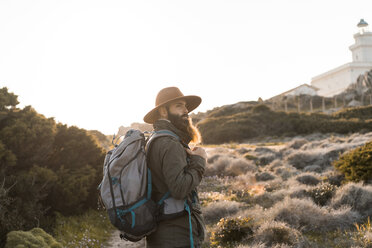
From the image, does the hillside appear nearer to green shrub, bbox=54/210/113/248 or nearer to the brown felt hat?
green shrub, bbox=54/210/113/248

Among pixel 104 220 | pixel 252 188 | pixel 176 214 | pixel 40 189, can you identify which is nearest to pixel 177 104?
pixel 176 214

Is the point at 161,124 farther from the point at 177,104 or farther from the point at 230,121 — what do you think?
the point at 230,121

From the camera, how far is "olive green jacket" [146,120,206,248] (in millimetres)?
2479

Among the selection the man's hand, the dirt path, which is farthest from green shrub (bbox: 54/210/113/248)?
the man's hand

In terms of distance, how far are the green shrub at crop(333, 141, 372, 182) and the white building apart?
69.1m

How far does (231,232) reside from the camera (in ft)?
20.6

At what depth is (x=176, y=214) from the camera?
8.54 ft

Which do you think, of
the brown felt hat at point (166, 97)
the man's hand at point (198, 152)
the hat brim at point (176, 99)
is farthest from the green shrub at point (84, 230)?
the man's hand at point (198, 152)

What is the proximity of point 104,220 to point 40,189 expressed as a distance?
6.89ft

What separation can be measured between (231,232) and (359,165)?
15.4 ft

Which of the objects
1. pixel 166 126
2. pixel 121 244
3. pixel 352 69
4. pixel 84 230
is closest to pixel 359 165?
pixel 121 244

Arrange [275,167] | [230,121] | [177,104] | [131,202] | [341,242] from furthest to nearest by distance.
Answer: [230,121] < [275,167] < [341,242] < [177,104] < [131,202]

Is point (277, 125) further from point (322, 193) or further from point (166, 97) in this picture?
point (166, 97)

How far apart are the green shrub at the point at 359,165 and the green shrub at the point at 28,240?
737 centimetres
